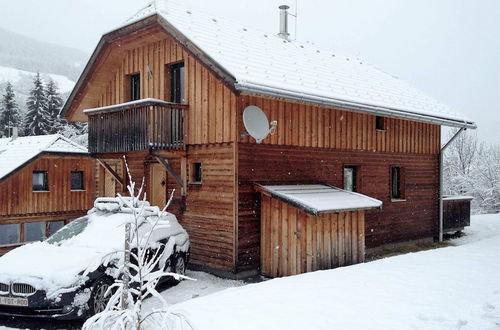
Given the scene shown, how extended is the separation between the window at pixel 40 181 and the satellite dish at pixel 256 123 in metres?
14.2

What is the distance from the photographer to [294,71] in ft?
44.8

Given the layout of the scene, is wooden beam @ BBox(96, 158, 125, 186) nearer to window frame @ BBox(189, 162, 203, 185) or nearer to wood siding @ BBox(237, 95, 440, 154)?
window frame @ BBox(189, 162, 203, 185)

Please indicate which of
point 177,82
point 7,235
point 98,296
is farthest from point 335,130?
point 7,235

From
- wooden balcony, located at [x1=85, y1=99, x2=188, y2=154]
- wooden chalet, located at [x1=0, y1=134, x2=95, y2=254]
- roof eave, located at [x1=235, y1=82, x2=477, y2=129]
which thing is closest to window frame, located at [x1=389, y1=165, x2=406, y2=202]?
roof eave, located at [x1=235, y1=82, x2=477, y2=129]

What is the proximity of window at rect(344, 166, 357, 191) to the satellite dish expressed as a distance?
460cm

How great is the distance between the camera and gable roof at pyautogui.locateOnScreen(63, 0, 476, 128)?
37.7 ft

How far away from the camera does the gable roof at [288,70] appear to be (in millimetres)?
11500

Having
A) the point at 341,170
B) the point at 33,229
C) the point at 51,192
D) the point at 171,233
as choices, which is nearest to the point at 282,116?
the point at 341,170

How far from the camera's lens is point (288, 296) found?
688 centimetres

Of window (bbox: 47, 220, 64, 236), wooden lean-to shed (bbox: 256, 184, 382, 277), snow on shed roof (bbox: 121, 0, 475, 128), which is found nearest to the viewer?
wooden lean-to shed (bbox: 256, 184, 382, 277)

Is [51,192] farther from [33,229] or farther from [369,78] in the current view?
[369,78]

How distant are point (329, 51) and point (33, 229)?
17892mm

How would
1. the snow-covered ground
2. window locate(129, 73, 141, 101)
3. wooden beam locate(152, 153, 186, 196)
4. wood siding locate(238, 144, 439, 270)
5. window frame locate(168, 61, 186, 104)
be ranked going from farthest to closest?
window locate(129, 73, 141, 101), window frame locate(168, 61, 186, 104), wooden beam locate(152, 153, 186, 196), wood siding locate(238, 144, 439, 270), the snow-covered ground

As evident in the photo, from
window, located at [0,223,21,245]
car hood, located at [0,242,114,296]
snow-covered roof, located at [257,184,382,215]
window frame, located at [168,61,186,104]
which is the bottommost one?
window, located at [0,223,21,245]
